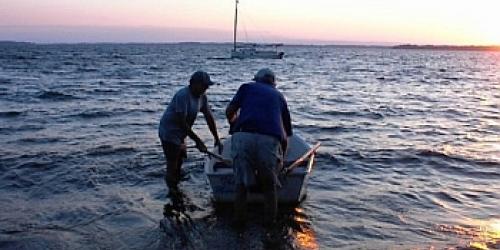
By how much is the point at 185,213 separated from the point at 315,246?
226cm

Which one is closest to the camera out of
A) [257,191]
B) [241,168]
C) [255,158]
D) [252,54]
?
[255,158]

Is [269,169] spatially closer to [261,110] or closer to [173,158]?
[261,110]

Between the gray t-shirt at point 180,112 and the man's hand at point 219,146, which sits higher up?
the gray t-shirt at point 180,112

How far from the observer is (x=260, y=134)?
6766 millimetres

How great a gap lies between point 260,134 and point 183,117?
6.24 feet

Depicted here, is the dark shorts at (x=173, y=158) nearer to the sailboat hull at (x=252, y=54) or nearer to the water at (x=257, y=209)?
the water at (x=257, y=209)

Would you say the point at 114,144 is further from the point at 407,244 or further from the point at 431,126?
the point at 431,126

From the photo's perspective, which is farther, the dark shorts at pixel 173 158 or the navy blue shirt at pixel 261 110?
the dark shorts at pixel 173 158

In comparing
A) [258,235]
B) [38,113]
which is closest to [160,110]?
[38,113]

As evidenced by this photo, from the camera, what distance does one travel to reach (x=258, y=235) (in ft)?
24.0

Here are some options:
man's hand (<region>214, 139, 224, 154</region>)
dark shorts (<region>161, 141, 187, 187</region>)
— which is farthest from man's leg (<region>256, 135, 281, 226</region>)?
dark shorts (<region>161, 141, 187, 187</region>)

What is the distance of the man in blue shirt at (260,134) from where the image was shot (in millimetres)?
6781

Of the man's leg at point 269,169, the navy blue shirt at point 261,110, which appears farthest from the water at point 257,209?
the navy blue shirt at point 261,110

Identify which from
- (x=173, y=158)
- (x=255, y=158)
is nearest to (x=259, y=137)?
(x=255, y=158)
